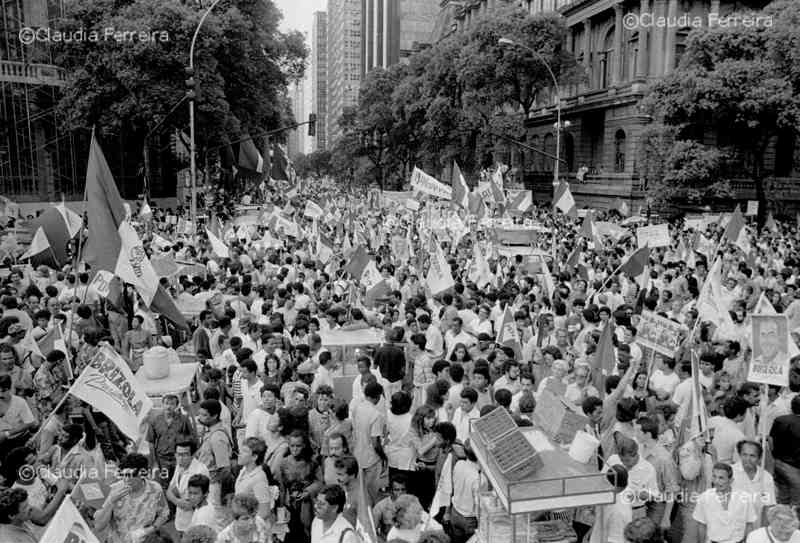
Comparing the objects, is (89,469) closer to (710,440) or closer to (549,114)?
(710,440)

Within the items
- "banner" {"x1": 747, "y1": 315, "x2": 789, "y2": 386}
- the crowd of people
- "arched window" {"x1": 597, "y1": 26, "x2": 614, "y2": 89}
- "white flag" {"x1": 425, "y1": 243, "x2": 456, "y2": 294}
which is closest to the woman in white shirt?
the crowd of people

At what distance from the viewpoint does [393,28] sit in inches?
5256

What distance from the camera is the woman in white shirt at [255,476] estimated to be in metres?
5.10

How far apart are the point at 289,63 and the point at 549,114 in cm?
2076

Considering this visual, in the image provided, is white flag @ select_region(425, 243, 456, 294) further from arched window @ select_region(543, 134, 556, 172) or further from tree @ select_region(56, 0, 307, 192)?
arched window @ select_region(543, 134, 556, 172)

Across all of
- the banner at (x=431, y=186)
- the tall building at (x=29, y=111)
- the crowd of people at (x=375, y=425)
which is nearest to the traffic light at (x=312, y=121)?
the banner at (x=431, y=186)

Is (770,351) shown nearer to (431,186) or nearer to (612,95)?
(431,186)

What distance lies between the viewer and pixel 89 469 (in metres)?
5.36

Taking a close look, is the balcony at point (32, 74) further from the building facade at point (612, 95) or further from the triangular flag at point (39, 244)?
the building facade at point (612, 95)

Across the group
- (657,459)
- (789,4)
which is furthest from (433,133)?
(657,459)

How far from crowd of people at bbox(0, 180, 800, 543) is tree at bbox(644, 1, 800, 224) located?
20860 mm

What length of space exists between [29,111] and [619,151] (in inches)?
1308

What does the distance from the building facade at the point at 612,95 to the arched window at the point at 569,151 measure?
71mm

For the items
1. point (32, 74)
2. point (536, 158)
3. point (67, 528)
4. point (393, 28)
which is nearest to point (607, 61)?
point (536, 158)
